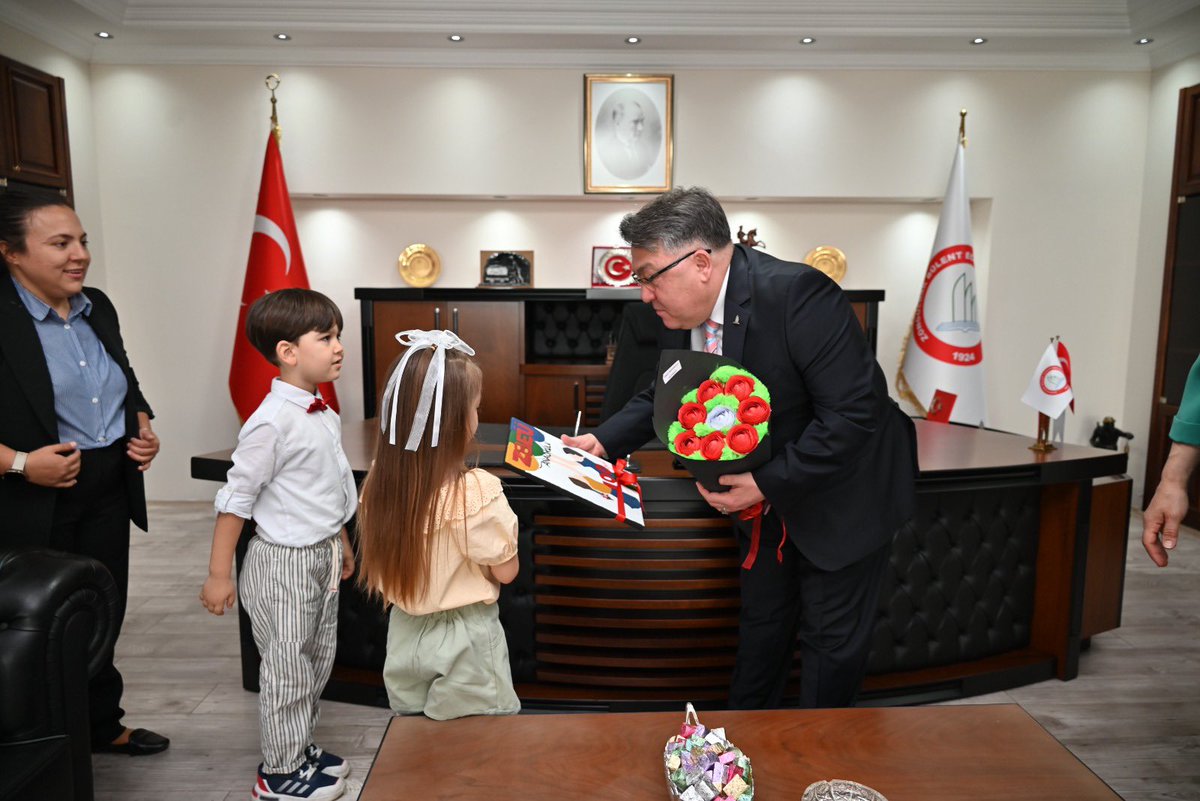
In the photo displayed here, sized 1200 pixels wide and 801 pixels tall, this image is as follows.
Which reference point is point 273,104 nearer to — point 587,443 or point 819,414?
point 587,443

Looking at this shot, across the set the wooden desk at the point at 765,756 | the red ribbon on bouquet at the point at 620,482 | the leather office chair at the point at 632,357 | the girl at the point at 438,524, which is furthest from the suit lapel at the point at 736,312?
the leather office chair at the point at 632,357

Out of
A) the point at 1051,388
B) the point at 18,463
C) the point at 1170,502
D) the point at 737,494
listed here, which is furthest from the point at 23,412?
the point at 1051,388

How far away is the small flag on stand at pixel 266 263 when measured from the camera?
16.0 feet

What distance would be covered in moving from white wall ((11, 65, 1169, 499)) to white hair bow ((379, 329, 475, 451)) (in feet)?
13.1

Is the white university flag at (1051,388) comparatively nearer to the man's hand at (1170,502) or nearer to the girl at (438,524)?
the man's hand at (1170,502)

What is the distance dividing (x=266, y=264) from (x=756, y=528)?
163 inches

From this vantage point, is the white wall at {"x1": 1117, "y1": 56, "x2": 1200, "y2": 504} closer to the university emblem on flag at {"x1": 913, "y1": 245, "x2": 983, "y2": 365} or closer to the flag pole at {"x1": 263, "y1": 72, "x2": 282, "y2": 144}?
the university emblem on flag at {"x1": 913, "y1": 245, "x2": 983, "y2": 365}

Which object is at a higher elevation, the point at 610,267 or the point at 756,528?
the point at 610,267

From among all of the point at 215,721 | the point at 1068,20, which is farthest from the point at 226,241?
the point at 1068,20

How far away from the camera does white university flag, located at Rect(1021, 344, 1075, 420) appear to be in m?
2.61

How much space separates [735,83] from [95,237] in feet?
14.7

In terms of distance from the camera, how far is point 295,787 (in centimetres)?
197

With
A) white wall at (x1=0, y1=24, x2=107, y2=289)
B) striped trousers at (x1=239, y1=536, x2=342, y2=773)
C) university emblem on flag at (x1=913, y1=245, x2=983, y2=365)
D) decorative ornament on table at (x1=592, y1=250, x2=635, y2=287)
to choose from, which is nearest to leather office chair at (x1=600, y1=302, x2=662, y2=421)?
striped trousers at (x1=239, y1=536, x2=342, y2=773)

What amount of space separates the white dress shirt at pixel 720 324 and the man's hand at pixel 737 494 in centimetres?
30
